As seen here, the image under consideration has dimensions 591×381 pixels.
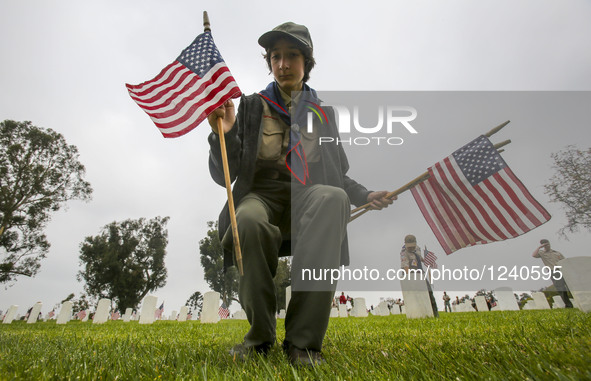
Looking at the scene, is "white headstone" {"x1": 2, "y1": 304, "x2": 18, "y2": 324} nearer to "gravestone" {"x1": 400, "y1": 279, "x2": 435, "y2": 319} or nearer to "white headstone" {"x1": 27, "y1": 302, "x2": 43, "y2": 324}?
"white headstone" {"x1": 27, "y1": 302, "x2": 43, "y2": 324}

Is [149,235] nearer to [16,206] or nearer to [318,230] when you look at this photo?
[16,206]

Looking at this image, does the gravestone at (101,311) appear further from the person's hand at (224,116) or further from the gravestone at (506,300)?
the gravestone at (506,300)

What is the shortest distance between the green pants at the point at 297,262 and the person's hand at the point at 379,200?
55cm

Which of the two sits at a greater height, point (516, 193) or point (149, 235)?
point (149, 235)

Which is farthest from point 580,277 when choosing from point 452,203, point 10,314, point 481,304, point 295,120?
point 10,314

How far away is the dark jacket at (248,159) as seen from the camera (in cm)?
245

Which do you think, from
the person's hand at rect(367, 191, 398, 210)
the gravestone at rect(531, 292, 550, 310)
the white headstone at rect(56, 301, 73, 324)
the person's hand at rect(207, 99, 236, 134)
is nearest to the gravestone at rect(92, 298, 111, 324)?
the white headstone at rect(56, 301, 73, 324)

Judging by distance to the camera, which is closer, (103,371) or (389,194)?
(103,371)

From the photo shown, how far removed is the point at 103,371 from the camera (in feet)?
5.39

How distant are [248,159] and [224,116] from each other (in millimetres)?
381

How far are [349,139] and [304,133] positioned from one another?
101 centimetres

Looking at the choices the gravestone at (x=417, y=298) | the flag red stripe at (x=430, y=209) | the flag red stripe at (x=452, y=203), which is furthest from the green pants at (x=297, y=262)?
the gravestone at (x=417, y=298)

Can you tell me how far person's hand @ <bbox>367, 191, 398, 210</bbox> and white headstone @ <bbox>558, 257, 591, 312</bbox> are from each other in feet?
16.5

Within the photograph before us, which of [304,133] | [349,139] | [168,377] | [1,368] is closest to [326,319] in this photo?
[168,377]
